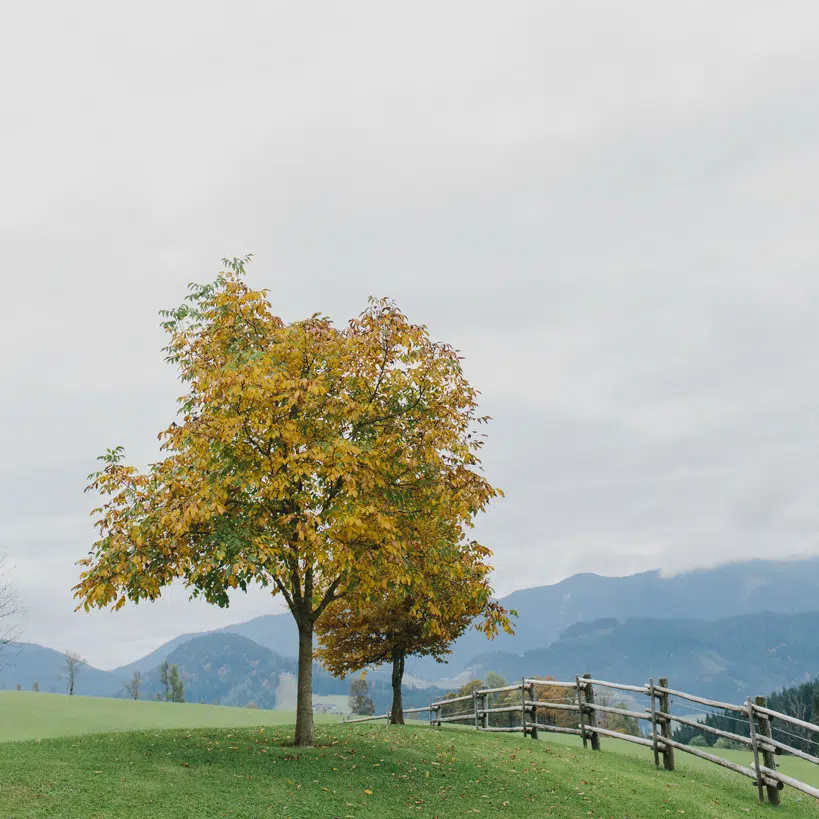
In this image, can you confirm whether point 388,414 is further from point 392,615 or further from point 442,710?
point 442,710

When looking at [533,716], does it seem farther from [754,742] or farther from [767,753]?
[767,753]

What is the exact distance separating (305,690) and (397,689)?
14.8 meters

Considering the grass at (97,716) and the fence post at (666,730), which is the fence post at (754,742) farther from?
the grass at (97,716)

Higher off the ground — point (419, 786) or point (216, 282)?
point (216, 282)

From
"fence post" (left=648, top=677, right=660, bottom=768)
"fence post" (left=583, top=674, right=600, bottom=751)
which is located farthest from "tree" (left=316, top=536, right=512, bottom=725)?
"fence post" (left=648, top=677, right=660, bottom=768)

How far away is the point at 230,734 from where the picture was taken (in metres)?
20.3

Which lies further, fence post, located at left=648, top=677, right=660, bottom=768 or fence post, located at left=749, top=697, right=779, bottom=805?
fence post, located at left=648, top=677, right=660, bottom=768

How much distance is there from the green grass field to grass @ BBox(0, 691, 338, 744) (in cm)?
1782

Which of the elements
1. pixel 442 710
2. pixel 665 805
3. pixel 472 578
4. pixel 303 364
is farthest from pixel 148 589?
pixel 442 710

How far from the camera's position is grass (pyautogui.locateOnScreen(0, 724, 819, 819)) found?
504 inches

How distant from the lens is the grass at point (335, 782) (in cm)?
1281

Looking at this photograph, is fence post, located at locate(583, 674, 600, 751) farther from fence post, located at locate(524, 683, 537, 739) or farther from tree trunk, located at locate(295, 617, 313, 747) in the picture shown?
tree trunk, located at locate(295, 617, 313, 747)

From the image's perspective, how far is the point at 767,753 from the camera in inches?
658

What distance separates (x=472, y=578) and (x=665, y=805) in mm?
6156
